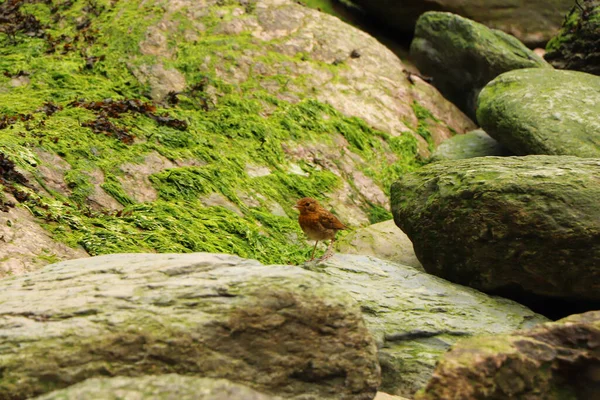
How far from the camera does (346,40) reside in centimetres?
1246

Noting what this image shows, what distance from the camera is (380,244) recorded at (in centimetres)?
788

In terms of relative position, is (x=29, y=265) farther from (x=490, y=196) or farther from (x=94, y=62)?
(x=94, y=62)

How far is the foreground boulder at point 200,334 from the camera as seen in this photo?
3.60 meters

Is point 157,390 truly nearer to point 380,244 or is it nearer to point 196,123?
point 380,244

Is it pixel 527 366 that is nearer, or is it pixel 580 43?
pixel 527 366

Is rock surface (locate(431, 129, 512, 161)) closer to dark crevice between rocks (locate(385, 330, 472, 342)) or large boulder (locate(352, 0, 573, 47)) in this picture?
large boulder (locate(352, 0, 573, 47))

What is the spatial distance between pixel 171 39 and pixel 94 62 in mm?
1215

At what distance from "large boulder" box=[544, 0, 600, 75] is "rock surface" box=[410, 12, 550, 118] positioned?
438 millimetres

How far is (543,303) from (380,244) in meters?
1.90

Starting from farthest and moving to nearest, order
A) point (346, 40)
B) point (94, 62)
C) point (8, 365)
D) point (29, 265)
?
point (346, 40) < point (94, 62) < point (29, 265) < point (8, 365)

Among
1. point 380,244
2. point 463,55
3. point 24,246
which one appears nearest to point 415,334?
point 380,244

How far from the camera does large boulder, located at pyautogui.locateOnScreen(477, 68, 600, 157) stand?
866 centimetres

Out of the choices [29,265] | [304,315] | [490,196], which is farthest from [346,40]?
[304,315]

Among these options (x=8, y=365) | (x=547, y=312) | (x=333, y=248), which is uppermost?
(x=8, y=365)
